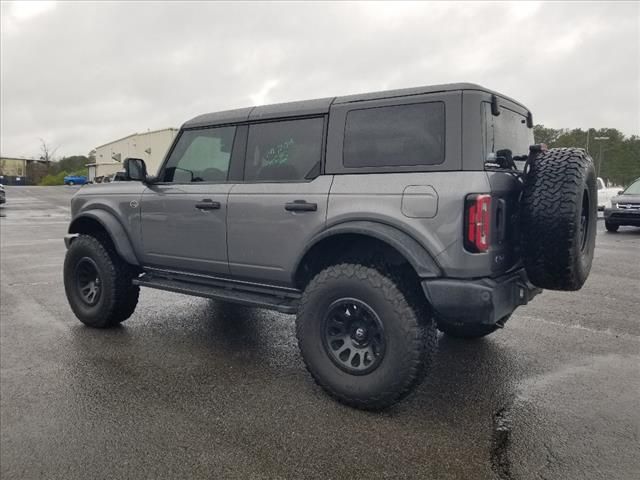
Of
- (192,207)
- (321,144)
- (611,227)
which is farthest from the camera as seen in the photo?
(611,227)

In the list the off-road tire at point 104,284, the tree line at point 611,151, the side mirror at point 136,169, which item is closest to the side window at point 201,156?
the side mirror at point 136,169

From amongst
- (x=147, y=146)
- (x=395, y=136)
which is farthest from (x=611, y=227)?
(x=147, y=146)

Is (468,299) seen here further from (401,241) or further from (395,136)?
(395,136)

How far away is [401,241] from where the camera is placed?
2.88 m

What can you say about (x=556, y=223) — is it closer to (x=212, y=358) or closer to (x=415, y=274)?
(x=415, y=274)

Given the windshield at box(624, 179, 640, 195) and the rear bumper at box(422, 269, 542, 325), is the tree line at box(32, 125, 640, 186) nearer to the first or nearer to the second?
the windshield at box(624, 179, 640, 195)

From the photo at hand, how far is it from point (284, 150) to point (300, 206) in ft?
1.83

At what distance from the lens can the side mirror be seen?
423 centimetres

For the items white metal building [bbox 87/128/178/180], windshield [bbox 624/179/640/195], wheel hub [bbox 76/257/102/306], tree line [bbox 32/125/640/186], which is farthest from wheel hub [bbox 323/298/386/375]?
tree line [bbox 32/125/640/186]

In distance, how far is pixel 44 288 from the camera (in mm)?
6453

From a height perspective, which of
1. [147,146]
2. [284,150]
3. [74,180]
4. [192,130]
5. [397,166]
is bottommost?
[397,166]

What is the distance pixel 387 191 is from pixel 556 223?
0.99 meters

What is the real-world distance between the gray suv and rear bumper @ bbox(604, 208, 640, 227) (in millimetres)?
11902

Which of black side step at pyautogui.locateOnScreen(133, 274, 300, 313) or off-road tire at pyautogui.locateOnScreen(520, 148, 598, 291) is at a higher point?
off-road tire at pyautogui.locateOnScreen(520, 148, 598, 291)
